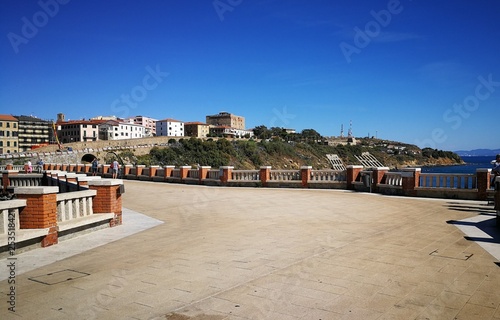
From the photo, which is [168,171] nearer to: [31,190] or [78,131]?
[31,190]

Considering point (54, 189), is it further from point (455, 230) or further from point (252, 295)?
point (455, 230)

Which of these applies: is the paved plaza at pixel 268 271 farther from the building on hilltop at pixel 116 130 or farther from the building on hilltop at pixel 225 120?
the building on hilltop at pixel 225 120

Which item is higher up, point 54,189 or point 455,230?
point 54,189

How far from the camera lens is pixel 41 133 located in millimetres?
Answer: 128250

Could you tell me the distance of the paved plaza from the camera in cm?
433

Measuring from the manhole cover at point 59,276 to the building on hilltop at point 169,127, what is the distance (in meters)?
154

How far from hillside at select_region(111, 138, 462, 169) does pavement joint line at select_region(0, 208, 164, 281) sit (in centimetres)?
7863

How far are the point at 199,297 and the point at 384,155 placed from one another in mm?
155368

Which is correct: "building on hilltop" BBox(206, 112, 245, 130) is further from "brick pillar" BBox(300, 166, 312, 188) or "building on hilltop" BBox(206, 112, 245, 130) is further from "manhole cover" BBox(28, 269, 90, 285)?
"manhole cover" BBox(28, 269, 90, 285)

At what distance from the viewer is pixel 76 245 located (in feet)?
25.3

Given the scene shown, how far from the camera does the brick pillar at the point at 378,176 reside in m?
18.4

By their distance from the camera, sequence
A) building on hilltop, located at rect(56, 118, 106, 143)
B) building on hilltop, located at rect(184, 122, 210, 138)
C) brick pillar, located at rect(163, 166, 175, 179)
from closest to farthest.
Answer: brick pillar, located at rect(163, 166, 175, 179) → building on hilltop, located at rect(56, 118, 106, 143) → building on hilltop, located at rect(184, 122, 210, 138)

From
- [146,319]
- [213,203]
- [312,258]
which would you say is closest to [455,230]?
[312,258]

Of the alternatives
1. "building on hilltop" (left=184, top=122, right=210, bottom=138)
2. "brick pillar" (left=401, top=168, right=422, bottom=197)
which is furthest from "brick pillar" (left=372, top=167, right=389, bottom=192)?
"building on hilltop" (left=184, top=122, right=210, bottom=138)
